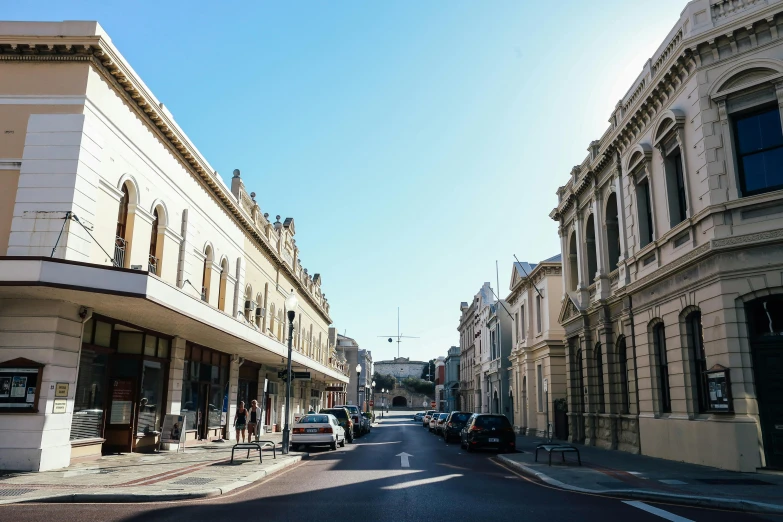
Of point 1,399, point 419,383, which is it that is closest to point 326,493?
point 1,399

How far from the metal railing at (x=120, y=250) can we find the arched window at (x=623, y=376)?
1750cm

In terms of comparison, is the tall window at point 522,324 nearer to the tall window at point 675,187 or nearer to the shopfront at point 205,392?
the shopfront at point 205,392

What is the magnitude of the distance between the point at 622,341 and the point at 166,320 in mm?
16620

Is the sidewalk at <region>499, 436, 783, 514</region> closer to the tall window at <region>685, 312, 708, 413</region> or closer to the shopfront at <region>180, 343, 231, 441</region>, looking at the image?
the tall window at <region>685, 312, 708, 413</region>

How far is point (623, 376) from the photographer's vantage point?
2330cm

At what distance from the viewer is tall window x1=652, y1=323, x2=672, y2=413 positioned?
1926 cm

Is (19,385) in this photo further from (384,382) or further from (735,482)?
(384,382)

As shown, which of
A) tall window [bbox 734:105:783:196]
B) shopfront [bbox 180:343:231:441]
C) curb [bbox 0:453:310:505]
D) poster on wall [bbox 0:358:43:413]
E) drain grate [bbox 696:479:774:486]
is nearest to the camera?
curb [bbox 0:453:310:505]

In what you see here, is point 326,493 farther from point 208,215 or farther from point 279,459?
point 208,215

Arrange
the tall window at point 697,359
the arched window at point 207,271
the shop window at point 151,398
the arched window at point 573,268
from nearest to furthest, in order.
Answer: the tall window at point 697,359
the shop window at point 151,398
the arched window at point 207,271
the arched window at point 573,268

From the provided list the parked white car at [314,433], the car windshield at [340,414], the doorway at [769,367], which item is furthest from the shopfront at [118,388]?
the doorway at [769,367]

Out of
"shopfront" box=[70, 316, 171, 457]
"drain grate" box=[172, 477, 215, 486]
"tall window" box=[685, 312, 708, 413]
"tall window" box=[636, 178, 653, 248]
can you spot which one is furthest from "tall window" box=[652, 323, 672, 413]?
"shopfront" box=[70, 316, 171, 457]

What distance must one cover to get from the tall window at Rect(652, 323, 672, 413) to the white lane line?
952cm

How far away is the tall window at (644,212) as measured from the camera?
2095cm
